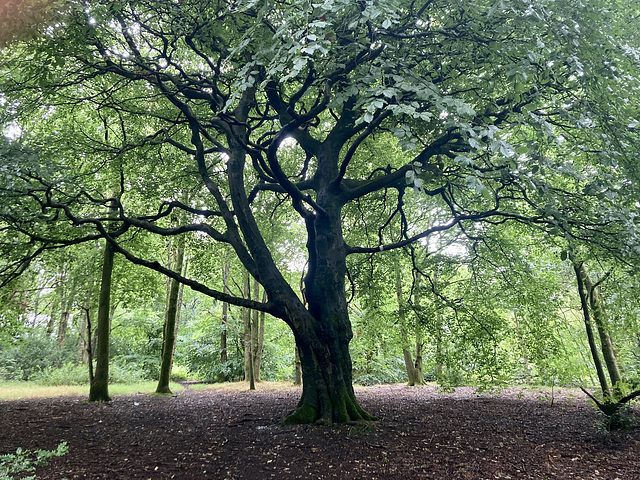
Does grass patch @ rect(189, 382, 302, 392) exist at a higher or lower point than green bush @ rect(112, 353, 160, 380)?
lower

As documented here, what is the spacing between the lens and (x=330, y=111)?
23.0 feet

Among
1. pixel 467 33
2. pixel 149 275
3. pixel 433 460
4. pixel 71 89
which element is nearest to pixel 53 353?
pixel 149 275

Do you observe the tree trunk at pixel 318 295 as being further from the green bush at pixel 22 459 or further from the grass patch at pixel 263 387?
the grass patch at pixel 263 387

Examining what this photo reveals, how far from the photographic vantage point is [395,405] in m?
8.34

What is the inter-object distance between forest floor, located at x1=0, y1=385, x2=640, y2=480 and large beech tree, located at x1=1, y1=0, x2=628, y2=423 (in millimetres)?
1084

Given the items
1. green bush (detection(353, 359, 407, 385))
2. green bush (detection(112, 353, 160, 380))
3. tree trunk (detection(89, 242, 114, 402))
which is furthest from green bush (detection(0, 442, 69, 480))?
green bush (detection(112, 353, 160, 380))

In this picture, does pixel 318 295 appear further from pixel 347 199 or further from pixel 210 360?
pixel 210 360

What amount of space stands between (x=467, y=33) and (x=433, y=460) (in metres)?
5.47

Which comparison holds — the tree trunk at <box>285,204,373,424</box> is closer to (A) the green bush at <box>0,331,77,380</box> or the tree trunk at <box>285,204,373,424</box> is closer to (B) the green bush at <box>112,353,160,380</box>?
(A) the green bush at <box>0,331,77,380</box>

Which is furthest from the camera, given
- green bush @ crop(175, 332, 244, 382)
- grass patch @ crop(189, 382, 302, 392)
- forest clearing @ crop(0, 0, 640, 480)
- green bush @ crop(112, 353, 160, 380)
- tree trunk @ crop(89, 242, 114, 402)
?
green bush @ crop(112, 353, 160, 380)

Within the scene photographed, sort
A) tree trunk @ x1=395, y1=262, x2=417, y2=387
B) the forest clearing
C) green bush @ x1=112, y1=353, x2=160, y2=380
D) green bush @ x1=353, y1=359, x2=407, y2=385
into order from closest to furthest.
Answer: the forest clearing, tree trunk @ x1=395, y1=262, x2=417, y2=387, green bush @ x1=353, y1=359, x2=407, y2=385, green bush @ x1=112, y1=353, x2=160, y2=380

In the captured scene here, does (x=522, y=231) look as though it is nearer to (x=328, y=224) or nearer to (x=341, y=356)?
(x=328, y=224)

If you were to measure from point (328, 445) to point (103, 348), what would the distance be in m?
7.34

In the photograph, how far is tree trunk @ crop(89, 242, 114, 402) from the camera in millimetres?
9086
